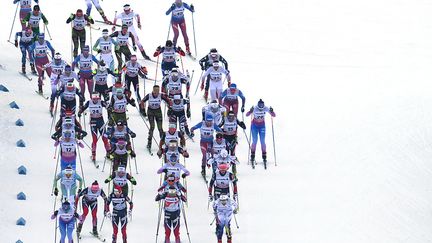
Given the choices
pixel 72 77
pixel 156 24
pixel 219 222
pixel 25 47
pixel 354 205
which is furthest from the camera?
pixel 156 24

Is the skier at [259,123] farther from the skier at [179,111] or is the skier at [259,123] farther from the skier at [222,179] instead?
the skier at [222,179]

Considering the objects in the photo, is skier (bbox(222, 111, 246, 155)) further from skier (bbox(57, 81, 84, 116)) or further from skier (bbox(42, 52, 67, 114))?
skier (bbox(42, 52, 67, 114))

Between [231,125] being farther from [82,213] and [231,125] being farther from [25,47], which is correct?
[25,47]

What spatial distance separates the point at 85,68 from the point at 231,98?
3951 millimetres

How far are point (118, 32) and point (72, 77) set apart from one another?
3.48 meters

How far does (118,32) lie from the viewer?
4059 centimetres

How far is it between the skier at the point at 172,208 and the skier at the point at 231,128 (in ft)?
12.2

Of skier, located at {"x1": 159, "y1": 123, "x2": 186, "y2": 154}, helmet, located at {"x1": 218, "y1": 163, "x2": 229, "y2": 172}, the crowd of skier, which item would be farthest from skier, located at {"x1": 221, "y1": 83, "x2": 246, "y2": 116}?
helmet, located at {"x1": 218, "y1": 163, "x2": 229, "y2": 172}

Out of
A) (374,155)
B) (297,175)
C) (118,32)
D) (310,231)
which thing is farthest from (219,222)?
(118,32)

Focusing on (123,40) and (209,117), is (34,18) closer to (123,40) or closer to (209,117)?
(123,40)

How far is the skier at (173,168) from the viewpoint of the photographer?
33.9m

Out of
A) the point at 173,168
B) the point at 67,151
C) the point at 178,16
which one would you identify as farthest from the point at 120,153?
the point at 178,16

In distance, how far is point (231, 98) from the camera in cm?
3766

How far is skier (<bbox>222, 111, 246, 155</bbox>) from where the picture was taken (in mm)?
35938
